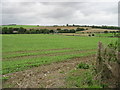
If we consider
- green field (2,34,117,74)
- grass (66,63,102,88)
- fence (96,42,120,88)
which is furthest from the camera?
green field (2,34,117,74)

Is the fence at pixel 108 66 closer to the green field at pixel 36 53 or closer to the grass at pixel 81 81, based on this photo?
the grass at pixel 81 81

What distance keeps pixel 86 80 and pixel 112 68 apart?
1563 mm

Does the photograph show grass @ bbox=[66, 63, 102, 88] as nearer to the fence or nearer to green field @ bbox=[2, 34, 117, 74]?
the fence

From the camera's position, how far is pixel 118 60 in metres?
7.08

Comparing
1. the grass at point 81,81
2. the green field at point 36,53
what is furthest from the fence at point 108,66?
the green field at point 36,53

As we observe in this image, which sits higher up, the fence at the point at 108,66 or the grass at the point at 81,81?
the fence at the point at 108,66

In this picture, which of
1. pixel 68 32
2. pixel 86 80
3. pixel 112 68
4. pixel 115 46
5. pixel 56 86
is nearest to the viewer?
pixel 112 68

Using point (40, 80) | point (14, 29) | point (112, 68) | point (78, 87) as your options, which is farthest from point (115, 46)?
point (14, 29)

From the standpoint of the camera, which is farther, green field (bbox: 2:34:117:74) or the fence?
green field (bbox: 2:34:117:74)

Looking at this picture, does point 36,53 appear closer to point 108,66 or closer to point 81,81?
point 81,81

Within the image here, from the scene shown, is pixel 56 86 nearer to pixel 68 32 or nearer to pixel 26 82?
pixel 26 82

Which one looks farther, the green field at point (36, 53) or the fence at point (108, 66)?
the green field at point (36, 53)

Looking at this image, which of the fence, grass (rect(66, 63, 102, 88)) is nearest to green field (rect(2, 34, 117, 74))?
the fence

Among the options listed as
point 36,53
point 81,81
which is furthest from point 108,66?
Answer: point 36,53
